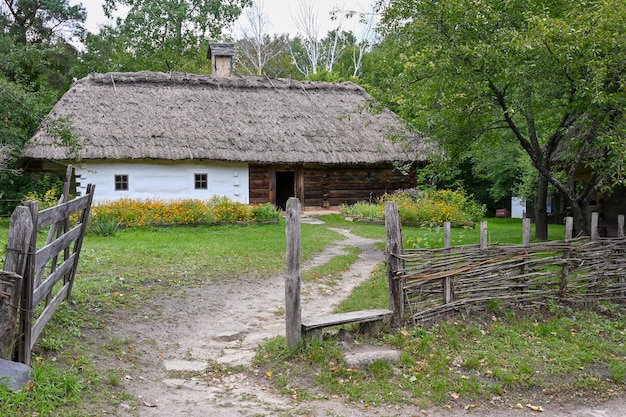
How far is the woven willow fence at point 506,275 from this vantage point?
21.0 feet

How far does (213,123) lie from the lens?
67.9ft

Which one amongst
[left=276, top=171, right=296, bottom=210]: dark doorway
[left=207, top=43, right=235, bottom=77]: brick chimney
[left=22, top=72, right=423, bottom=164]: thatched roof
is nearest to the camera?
[left=22, top=72, right=423, bottom=164]: thatched roof

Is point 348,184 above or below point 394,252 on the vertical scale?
above

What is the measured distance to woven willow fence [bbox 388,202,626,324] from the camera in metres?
6.40

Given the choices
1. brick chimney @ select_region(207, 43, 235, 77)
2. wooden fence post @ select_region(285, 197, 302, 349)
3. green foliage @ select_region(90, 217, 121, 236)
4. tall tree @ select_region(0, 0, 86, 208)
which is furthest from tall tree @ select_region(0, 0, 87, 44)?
wooden fence post @ select_region(285, 197, 302, 349)

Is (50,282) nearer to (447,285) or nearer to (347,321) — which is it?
(347,321)

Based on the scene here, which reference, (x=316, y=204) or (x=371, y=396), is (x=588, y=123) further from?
(x=316, y=204)

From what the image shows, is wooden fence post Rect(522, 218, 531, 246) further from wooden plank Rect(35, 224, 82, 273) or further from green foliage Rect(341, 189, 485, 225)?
green foliage Rect(341, 189, 485, 225)

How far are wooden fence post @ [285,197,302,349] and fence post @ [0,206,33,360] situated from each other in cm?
233

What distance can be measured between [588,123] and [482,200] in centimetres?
1606

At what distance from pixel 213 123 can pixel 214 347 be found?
15.4m

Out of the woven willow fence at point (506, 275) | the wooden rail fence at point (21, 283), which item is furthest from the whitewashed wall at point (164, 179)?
the wooden rail fence at point (21, 283)

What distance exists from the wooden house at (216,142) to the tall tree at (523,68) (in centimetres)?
728

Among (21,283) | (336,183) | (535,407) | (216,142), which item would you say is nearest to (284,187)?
(336,183)
